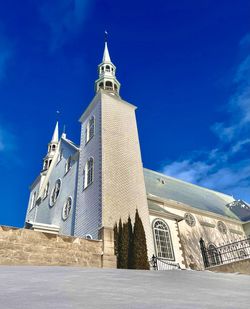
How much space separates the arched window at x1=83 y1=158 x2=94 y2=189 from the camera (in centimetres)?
1969

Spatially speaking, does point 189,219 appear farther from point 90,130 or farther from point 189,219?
point 90,130

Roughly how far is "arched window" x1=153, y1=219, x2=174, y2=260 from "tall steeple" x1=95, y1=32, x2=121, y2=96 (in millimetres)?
12208

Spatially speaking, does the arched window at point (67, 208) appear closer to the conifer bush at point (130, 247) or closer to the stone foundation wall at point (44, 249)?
the conifer bush at point (130, 247)

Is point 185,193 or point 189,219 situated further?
point 185,193

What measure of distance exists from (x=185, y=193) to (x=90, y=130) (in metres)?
12.4

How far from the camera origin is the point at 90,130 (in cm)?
2323

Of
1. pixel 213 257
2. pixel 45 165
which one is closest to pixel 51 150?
pixel 45 165

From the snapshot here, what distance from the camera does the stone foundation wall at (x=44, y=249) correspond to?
37.1 ft

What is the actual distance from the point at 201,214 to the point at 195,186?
27.7ft

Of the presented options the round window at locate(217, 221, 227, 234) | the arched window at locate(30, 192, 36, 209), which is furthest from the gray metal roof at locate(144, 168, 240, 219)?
the arched window at locate(30, 192, 36, 209)

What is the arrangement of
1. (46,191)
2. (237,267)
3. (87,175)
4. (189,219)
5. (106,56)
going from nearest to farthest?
(237,267), (87,175), (189,219), (46,191), (106,56)

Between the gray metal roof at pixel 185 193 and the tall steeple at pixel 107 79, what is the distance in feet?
28.9

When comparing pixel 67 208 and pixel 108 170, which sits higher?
pixel 108 170

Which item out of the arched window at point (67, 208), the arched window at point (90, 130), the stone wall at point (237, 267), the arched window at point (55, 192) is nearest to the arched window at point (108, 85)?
the arched window at point (90, 130)
